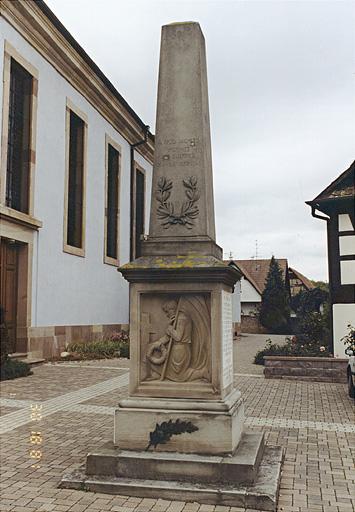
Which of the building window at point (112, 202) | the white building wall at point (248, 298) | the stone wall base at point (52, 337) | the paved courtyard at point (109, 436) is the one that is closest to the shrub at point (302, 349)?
the paved courtyard at point (109, 436)

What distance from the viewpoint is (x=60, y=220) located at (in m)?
16.7

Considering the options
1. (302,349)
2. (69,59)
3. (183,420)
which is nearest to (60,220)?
(69,59)

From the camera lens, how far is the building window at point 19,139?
14562 mm

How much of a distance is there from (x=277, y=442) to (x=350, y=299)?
8.70 m

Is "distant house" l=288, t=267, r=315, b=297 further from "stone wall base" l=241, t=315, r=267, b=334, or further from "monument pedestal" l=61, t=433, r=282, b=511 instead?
"monument pedestal" l=61, t=433, r=282, b=511

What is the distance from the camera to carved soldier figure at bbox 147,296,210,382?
17.5 ft

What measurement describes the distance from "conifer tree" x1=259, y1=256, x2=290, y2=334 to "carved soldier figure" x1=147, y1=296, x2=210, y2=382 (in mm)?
35073

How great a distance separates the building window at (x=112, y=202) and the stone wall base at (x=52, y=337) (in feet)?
11.5

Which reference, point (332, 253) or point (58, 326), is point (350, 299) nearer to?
point (332, 253)

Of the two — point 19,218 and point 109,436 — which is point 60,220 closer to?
point 19,218

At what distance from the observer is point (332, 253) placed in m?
15.1

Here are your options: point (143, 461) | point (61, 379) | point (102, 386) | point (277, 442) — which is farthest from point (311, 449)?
point (61, 379)

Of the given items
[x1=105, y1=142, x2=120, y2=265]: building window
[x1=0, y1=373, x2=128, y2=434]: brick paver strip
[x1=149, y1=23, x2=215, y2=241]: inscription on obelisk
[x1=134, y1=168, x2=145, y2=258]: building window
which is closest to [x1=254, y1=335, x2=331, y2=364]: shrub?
[x1=0, y1=373, x2=128, y2=434]: brick paver strip

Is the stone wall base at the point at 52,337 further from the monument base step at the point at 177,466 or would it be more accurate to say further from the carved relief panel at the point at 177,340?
the monument base step at the point at 177,466
